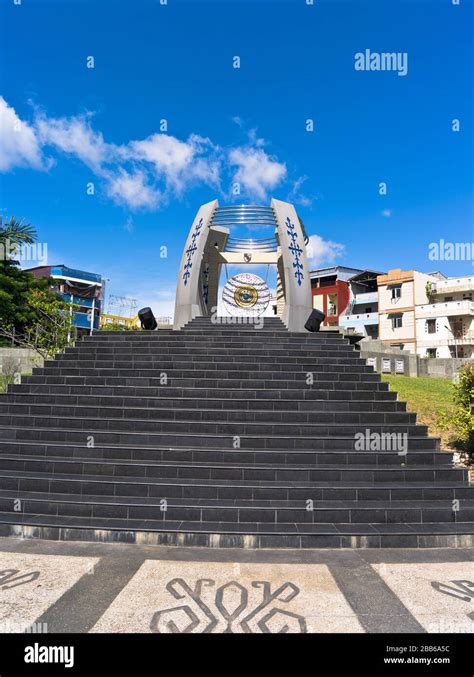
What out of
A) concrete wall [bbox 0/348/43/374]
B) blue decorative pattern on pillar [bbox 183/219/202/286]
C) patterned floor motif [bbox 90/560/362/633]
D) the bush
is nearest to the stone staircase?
patterned floor motif [bbox 90/560/362/633]

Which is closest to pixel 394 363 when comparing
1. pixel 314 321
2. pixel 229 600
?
pixel 314 321

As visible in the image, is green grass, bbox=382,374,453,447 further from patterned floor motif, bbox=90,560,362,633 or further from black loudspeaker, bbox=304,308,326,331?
patterned floor motif, bbox=90,560,362,633

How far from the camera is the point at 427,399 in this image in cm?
1120

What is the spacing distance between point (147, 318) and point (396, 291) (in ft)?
97.1

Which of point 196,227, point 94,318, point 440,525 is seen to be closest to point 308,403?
point 440,525

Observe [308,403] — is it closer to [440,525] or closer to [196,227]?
[440,525]

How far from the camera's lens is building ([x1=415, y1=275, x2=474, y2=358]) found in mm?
33031

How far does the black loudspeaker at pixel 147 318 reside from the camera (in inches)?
560

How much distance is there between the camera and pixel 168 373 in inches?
360

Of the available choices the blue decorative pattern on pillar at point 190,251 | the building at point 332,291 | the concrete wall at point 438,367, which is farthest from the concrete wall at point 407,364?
the building at point 332,291

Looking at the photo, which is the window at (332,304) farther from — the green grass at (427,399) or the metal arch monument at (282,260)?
the green grass at (427,399)

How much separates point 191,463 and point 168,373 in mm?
3322

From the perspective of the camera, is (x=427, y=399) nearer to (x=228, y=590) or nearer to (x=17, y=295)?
(x=228, y=590)

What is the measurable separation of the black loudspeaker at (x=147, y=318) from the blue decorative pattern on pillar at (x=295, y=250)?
6.66 metres
